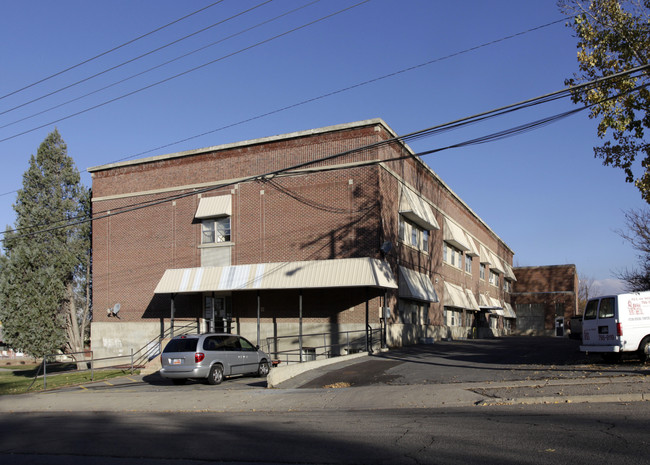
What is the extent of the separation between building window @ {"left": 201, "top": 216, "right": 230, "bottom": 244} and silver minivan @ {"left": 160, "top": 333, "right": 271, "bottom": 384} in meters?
10.0

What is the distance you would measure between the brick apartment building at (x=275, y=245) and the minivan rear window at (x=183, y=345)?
614 centimetres

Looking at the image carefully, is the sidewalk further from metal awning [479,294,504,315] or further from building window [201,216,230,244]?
metal awning [479,294,504,315]

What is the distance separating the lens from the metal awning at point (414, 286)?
2812cm

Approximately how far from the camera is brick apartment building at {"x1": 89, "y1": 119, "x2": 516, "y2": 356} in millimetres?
26078

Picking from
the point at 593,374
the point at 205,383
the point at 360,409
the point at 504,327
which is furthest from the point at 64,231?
the point at 504,327

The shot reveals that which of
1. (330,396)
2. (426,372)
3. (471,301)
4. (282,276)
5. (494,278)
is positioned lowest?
(330,396)

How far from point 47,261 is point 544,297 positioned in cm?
5133

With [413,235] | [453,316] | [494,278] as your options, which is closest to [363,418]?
[413,235]

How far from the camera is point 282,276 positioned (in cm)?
2634

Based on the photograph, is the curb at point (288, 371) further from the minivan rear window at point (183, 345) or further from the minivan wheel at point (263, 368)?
the minivan rear window at point (183, 345)

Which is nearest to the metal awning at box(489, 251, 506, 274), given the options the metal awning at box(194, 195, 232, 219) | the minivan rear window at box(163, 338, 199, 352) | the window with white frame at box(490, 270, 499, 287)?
the window with white frame at box(490, 270, 499, 287)

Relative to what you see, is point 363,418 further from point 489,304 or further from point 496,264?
point 496,264

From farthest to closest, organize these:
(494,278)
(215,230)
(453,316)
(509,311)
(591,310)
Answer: (509,311), (494,278), (453,316), (215,230), (591,310)

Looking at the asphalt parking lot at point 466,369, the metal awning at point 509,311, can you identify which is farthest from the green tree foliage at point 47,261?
the metal awning at point 509,311
